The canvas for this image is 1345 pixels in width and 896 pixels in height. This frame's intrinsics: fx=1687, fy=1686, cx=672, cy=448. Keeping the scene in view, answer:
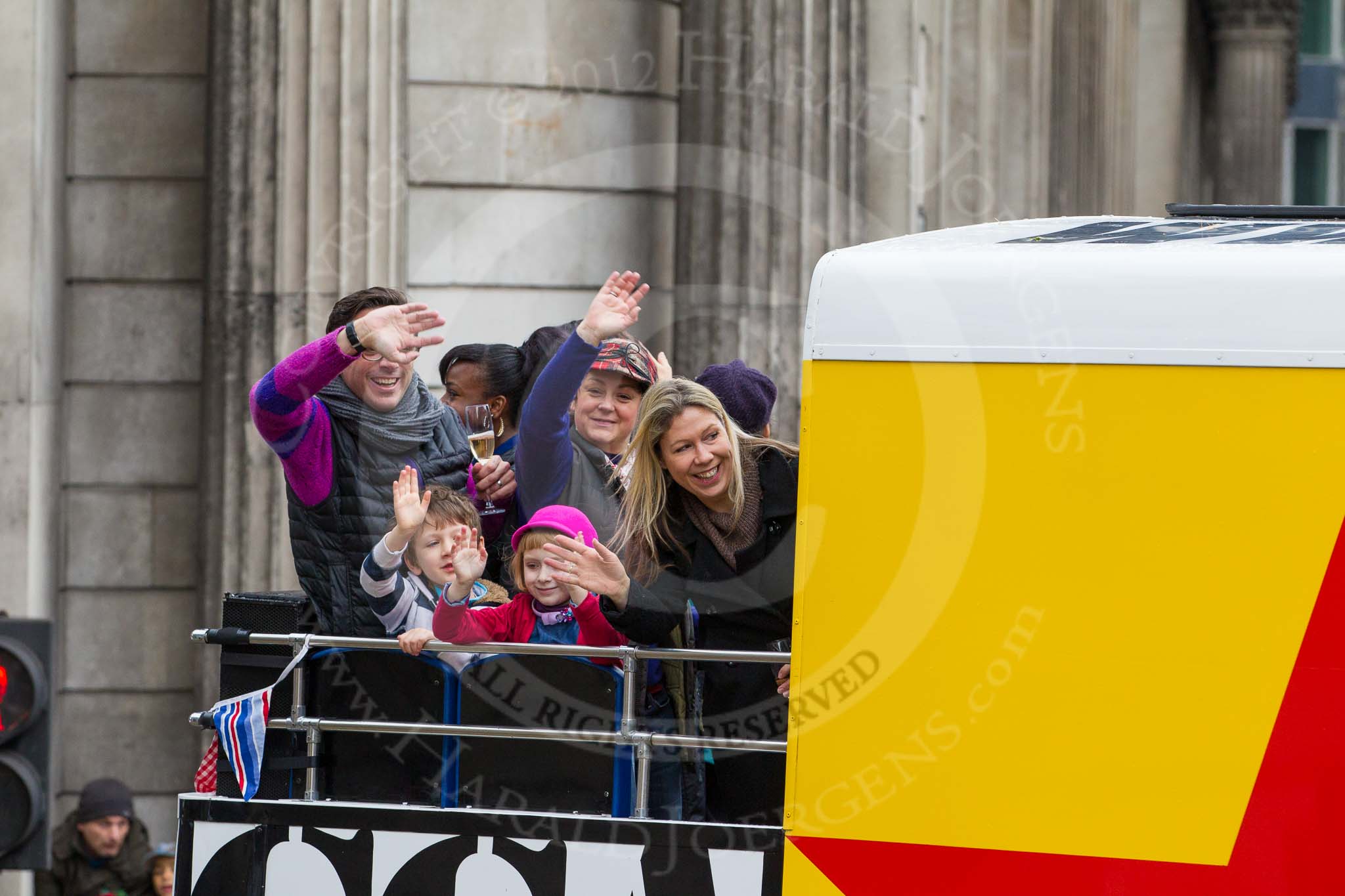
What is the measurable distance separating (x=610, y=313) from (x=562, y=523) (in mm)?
633

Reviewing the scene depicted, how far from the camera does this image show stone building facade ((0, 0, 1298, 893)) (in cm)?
913

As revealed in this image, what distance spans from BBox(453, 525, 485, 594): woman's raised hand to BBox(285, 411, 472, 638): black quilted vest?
0.32m

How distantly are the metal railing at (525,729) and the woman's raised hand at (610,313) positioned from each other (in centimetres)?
97

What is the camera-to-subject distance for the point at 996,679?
3.86 m

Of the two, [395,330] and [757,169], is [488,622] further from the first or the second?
[757,169]

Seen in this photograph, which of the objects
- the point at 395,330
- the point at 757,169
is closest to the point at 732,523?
the point at 395,330

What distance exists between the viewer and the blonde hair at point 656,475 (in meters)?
4.65

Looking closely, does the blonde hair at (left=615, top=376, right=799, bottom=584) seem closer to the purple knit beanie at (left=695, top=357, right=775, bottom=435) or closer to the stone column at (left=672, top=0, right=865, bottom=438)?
the purple knit beanie at (left=695, top=357, right=775, bottom=435)

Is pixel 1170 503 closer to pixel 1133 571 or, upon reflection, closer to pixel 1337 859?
pixel 1133 571

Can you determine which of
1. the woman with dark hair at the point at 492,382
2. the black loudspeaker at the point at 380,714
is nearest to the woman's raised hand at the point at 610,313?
the black loudspeaker at the point at 380,714

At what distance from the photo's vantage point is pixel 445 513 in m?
5.26

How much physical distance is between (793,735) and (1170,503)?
1.03 meters

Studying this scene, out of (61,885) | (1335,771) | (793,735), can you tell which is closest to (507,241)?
(61,885)

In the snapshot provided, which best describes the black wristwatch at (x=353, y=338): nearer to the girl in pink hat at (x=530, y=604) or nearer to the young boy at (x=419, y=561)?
the young boy at (x=419, y=561)
